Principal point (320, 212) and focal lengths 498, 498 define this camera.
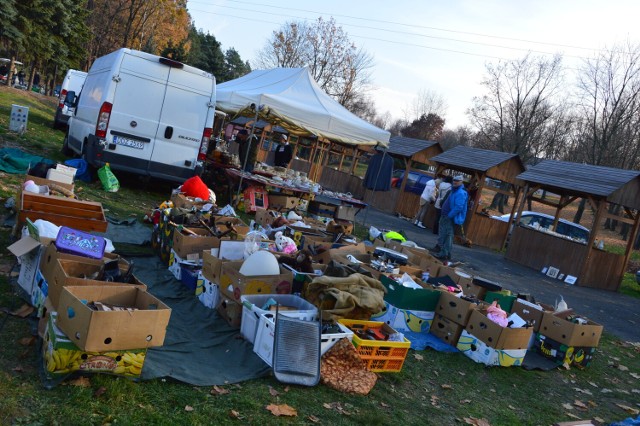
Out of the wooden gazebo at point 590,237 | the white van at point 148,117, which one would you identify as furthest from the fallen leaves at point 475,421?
the wooden gazebo at point 590,237

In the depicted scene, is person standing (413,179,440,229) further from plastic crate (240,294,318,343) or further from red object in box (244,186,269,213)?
plastic crate (240,294,318,343)

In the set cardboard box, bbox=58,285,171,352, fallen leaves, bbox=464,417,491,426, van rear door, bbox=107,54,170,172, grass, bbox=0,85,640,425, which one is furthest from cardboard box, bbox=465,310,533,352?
van rear door, bbox=107,54,170,172

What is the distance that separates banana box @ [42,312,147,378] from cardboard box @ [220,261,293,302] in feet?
5.26

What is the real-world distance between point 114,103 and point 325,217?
208 inches

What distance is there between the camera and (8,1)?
79.0 feet

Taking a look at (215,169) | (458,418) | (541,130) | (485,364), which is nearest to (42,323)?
(458,418)

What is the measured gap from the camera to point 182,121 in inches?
395

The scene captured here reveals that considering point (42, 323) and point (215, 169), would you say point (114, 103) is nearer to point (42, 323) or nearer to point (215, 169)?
point (215, 169)

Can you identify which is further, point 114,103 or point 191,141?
point 191,141

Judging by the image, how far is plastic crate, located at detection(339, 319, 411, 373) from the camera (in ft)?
15.4

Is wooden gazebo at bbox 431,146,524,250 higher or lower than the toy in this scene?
higher

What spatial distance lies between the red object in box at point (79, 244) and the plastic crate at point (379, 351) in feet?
7.84

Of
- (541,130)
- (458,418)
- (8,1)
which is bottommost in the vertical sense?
(458,418)

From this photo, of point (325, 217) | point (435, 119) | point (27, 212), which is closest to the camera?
point (27, 212)
